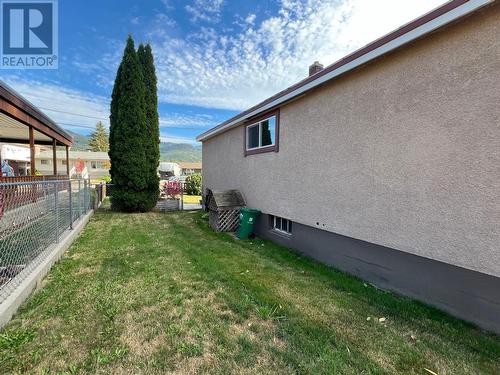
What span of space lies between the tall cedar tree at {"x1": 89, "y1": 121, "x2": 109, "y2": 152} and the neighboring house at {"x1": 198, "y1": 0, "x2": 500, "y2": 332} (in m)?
76.7

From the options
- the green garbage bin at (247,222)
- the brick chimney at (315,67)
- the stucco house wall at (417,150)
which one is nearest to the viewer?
the stucco house wall at (417,150)

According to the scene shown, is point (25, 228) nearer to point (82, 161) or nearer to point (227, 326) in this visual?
point (227, 326)

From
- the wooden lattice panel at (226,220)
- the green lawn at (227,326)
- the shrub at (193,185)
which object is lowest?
the green lawn at (227,326)

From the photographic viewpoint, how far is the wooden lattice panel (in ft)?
25.5

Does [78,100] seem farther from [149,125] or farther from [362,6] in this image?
[362,6]

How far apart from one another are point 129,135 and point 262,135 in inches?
259

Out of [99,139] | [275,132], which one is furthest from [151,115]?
[99,139]

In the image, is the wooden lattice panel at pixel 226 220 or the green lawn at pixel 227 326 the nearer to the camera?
the green lawn at pixel 227 326

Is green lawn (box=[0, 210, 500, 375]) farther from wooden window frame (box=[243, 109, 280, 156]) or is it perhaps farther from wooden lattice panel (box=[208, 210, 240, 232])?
wooden window frame (box=[243, 109, 280, 156])

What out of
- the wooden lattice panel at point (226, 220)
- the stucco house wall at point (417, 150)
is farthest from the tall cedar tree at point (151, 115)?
the stucco house wall at point (417, 150)

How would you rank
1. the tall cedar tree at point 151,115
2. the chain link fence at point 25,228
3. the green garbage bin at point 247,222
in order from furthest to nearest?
the tall cedar tree at point 151,115 < the green garbage bin at point 247,222 < the chain link fence at point 25,228

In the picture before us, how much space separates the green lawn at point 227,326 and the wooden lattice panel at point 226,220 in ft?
10.0

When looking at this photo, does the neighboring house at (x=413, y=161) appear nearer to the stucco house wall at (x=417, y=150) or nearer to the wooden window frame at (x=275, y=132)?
the stucco house wall at (x=417, y=150)

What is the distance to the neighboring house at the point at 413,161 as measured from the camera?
2742 mm
